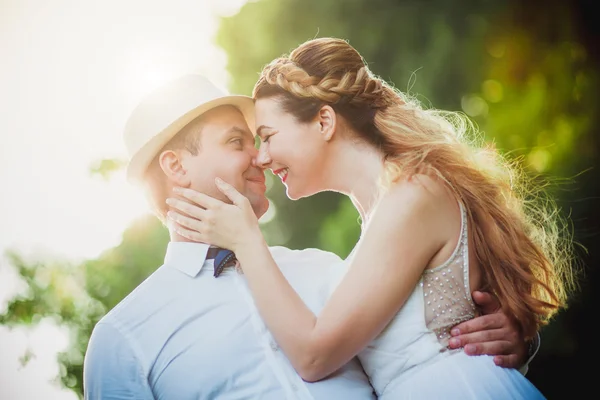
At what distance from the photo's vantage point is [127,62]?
153 inches

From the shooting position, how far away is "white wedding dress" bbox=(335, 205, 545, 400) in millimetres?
1625

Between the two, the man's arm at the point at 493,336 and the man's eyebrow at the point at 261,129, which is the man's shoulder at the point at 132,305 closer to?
the man's eyebrow at the point at 261,129

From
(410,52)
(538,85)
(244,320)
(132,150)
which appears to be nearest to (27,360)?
(132,150)

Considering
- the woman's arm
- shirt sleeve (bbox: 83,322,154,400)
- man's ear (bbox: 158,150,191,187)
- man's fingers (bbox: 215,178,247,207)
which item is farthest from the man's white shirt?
man's ear (bbox: 158,150,191,187)

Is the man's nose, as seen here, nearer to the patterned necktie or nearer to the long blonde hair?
the long blonde hair

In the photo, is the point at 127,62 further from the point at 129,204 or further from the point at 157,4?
the point at 129,204

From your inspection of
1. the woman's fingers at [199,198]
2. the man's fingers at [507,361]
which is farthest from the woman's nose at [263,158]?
the man's fingers at [507,361]

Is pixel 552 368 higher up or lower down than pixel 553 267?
lower down

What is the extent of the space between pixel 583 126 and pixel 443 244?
11.0ft

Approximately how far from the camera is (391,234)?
161 centimetres

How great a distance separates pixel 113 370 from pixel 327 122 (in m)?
1.06

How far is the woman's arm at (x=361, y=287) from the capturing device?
1.57 metres

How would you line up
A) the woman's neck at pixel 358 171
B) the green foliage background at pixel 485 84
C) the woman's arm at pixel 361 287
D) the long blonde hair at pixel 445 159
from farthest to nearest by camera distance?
the green foliage background at pixel 485 84
the woman's neck at pixel 358 171
the long blonde hair at pixel 445 159
the woman's arm at pixel 361 287

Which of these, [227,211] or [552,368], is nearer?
[227,211]
